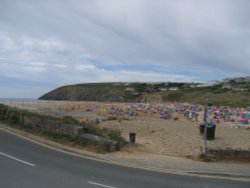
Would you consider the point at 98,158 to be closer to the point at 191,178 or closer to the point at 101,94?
the point at 191,178

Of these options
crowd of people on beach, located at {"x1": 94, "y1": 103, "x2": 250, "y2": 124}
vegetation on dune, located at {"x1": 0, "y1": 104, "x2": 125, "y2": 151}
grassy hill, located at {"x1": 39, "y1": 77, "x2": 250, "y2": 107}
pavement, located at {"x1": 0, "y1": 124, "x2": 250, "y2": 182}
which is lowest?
pavement, located at {"x1": 0, "y1": 124, "x2": 250, "y2": 182}

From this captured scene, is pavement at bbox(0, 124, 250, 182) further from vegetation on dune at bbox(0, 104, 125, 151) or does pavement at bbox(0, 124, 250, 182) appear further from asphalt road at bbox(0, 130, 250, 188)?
vegetation on dune at bbox(0, 104, 125, 151)

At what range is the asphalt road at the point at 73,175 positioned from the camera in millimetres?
8359

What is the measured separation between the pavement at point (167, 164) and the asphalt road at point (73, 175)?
2.00 ft

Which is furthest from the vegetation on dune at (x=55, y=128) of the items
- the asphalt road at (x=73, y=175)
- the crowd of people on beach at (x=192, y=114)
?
the crowd of people on beach at (x=192, y=114)

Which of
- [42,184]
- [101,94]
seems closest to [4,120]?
[42,184]

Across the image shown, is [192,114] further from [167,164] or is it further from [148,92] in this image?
[148,92]

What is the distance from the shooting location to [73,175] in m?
9.34

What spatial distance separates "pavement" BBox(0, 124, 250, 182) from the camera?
11.1m

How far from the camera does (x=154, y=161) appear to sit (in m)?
12.7

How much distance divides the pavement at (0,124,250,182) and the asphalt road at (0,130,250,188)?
0.61 meters

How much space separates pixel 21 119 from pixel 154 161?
30.8ft

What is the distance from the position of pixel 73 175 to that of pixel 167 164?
13.6ft

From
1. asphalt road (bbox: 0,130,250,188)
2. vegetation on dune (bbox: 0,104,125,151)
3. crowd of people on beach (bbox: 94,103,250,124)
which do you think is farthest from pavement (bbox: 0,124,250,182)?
crowd of people on beach (bbox: 94,103,250,124)
